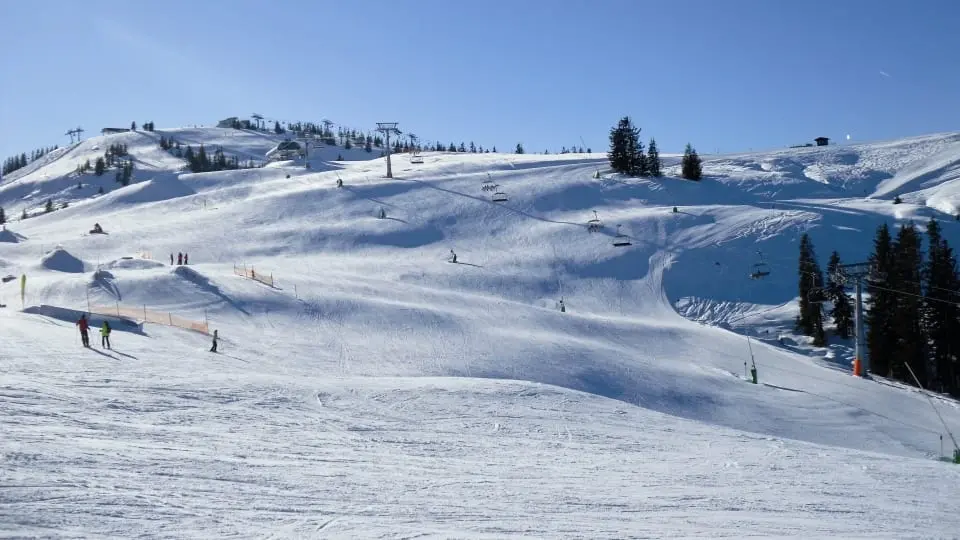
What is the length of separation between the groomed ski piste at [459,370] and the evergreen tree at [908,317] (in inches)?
99.5

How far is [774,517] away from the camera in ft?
37.3

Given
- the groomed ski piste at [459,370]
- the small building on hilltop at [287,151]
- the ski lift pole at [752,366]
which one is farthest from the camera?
the small building on hilltop at [287,151]

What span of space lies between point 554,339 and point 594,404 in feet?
31.7

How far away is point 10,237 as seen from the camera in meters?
49.0

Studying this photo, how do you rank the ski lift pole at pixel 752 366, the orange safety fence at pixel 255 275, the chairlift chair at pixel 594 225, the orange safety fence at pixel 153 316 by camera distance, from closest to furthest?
1. the orange safety fence at pixel 153 316
2. the ski lift pole at pixel 752 366
3. the orange safety fence at pixel 255 275
4. the chairlift chair at pixel 594 225

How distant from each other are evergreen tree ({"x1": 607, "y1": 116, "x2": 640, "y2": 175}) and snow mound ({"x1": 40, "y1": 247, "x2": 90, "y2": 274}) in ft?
138

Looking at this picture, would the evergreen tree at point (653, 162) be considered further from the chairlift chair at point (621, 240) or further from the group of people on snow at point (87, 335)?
the group of people on snow at point (87, 335)

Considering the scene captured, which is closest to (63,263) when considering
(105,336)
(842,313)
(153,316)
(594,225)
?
(153,316)

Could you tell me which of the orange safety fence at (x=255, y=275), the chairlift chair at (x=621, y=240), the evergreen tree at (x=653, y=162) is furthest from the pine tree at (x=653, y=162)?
the orange safety fence at (x=255, y=275)

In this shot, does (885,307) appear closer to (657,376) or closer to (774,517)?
(657,376)

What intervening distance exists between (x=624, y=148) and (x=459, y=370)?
4456 centimetres

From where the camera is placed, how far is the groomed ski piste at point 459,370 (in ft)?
35.9

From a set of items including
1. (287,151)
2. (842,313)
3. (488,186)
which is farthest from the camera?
(287,151)

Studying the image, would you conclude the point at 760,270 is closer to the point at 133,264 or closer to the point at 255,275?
the point at 255,275
